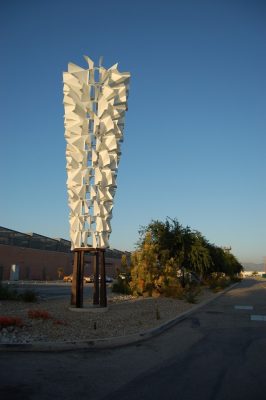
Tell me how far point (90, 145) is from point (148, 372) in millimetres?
12586

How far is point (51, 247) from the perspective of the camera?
73688 millimetres

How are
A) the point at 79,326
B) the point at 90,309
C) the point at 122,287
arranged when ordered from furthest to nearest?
the point at 122,287
the point at 90,309
the point at 79,326

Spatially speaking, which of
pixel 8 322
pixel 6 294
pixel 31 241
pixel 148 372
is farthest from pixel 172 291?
pixel 31 241

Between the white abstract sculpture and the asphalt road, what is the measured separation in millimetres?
7923

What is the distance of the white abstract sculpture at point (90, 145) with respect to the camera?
1944 centimetres

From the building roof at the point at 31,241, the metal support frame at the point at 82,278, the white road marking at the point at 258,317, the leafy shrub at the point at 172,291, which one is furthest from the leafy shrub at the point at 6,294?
the building roof at the point at 31,241

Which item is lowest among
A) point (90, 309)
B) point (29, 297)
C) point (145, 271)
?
point (90, 309)

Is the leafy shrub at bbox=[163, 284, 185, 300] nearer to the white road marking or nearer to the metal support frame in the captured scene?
the white road marking

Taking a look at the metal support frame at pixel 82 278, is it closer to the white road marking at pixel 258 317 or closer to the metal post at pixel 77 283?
the metal post at pixel 77 283

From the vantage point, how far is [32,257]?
65.3m

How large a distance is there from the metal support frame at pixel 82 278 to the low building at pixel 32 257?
33.3 m

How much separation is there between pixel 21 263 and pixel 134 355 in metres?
54.2

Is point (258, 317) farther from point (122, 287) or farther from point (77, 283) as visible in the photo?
point (122, 287)

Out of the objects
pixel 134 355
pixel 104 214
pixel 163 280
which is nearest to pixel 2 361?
pixel 134 355
